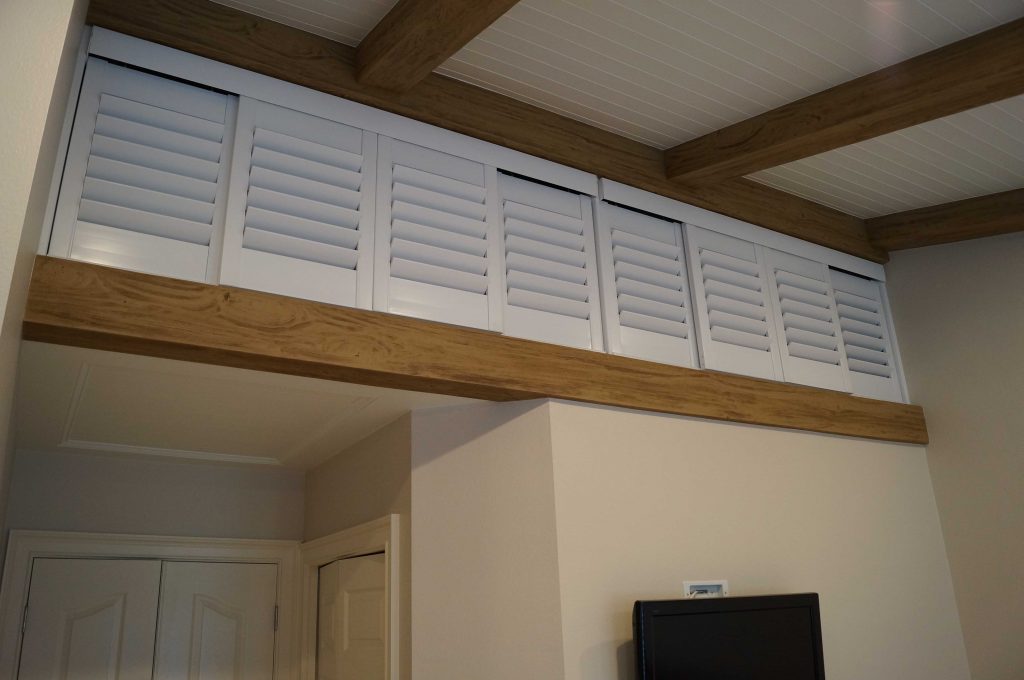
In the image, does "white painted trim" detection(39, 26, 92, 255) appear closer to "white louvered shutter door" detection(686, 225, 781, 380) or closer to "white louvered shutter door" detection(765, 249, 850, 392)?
"white louvered shutter door" detection(686, 225, 781, 380)

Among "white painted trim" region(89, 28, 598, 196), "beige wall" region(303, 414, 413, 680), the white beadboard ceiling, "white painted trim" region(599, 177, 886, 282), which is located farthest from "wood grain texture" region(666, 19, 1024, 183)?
"beige wall" region(303, 414, 413, 680)

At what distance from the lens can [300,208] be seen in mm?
2350

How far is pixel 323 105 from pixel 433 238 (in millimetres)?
516

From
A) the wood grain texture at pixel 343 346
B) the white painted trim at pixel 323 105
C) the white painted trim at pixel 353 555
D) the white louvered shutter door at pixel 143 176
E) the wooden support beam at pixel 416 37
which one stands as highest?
the wooden support beam at pixel 416 37

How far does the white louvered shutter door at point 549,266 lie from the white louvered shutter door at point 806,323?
3.20 ft

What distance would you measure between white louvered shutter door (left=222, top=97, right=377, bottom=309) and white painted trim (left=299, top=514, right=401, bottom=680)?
993mm

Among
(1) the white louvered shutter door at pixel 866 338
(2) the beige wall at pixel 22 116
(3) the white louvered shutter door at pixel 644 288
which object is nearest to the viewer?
(2) the beige wall at pixel 22 116

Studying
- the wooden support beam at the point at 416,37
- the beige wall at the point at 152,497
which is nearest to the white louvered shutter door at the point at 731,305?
the wooden support beam at the point at 416,37

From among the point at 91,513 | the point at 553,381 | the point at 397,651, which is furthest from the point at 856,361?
the point at 91,513

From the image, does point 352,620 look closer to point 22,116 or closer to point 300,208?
point 300,208

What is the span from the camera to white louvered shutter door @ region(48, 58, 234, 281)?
205 centimetres

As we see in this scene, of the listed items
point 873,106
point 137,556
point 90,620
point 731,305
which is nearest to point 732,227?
point 731,305

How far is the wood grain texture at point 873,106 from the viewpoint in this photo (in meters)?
2.46

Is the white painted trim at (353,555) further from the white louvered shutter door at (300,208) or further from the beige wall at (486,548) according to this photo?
the white louvered shutter door at (300,208)
